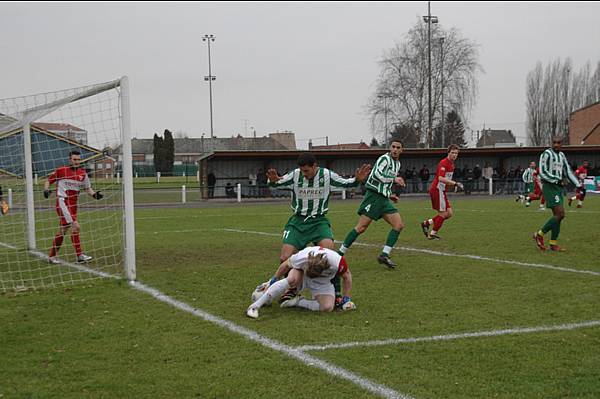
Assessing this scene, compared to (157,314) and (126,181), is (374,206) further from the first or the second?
(157,314)

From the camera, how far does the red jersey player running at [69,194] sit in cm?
1180

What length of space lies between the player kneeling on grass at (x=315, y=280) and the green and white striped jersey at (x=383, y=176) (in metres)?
3.69

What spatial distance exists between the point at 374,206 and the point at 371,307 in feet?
11.9

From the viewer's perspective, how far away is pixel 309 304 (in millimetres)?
7527

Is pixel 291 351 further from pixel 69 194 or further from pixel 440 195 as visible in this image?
pixel 440 195

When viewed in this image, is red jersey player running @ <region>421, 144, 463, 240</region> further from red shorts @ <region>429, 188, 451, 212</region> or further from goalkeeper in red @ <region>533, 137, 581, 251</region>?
goalkeeper in red @ <region>533, 137, 581, 251</region>

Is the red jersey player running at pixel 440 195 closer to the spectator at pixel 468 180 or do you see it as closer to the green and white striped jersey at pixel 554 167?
the green and white striped jersey at pixel 554 167

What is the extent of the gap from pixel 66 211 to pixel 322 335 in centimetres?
726

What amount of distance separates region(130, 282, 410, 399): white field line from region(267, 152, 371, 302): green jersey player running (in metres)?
1.45

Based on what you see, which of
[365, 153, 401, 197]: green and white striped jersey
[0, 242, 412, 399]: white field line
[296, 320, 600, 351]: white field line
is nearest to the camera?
[0, 242, 412, 399]: white field line

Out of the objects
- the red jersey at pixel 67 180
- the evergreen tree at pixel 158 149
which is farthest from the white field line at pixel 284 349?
the evergreen tree at pixel 158 149

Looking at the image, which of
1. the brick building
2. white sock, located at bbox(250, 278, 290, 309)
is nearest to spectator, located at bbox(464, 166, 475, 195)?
the brick building

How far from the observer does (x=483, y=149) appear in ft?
138

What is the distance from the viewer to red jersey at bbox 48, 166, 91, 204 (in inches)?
471
